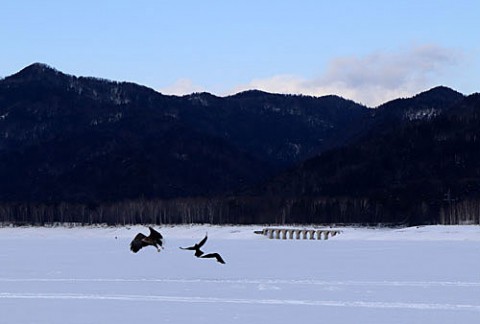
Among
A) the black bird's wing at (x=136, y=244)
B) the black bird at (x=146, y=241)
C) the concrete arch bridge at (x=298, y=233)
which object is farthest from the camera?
the concrete arch bridge at (x=298, y=233)

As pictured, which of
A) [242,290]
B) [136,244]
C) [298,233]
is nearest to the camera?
[242,290]

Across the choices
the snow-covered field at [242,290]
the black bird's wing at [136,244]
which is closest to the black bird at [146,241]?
the black bird's wing at [136,244]

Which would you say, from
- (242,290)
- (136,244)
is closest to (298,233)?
(136,244)

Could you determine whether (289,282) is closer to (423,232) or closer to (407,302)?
(407,302)

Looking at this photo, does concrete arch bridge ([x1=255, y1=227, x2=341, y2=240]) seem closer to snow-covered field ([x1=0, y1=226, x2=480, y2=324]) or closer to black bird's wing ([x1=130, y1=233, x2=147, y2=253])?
black bird's wing ([x1=130, y1=233, x2=147, y2=253])

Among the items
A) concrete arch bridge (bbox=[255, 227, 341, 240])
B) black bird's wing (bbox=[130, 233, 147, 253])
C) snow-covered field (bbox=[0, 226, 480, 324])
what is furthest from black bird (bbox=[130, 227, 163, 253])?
concrete arch bridge (bbox=[255, 227, 341, 240])

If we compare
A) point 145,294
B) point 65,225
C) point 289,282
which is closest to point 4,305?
Result: point 145,294

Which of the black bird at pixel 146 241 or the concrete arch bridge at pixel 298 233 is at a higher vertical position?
the concrete arch bridge at pixel 298 233

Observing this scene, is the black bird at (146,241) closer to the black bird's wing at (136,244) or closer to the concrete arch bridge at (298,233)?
the black bird's wing at (136,244)

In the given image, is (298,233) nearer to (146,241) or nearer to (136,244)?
(136,244)

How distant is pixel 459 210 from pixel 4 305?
137 meters

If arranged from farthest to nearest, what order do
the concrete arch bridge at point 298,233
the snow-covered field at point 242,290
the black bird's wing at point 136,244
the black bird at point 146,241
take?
1. the concrete arch bridge at point 298,233
2. the black bird's wing at point 136,244
3. the black bird at point 146,241
4. the snow-covered field at point 242,290

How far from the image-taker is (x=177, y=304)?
105 ft

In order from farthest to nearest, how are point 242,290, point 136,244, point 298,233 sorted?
point 298,233
point 136,244
point 242,290
